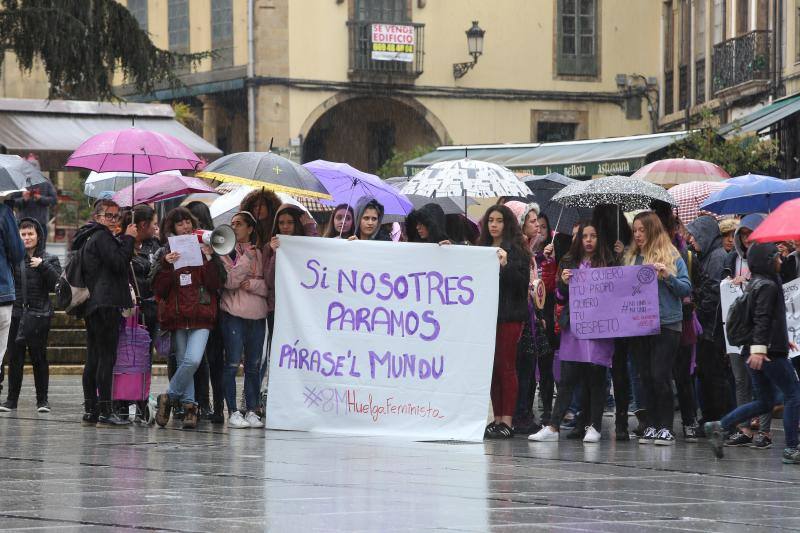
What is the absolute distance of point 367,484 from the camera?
33.7 ft

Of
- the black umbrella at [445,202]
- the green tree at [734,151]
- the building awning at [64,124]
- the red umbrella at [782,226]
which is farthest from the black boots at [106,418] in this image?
the building awning at [64,124]

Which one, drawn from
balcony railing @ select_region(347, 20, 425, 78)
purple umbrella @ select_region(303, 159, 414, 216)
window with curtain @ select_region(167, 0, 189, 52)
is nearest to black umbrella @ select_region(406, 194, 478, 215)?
purple umbrella @ select_region(303, 159, 414, 216)

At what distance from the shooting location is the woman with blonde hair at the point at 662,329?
517 inches

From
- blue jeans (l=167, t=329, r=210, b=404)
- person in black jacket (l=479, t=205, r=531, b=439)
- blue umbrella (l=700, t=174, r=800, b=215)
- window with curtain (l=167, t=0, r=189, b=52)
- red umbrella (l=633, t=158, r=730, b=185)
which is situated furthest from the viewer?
window with curtain (l=167, t=0, r=189, b=52)

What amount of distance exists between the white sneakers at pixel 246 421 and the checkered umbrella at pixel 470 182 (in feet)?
8.30

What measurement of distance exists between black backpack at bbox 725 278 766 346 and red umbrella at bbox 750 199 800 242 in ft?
1.83

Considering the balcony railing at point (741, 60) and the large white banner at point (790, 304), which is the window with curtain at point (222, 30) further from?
the large white banner at point (790, 304)

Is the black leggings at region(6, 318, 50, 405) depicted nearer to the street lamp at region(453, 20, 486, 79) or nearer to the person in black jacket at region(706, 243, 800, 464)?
the person in black jacket at region(706, 243, 800, 464)

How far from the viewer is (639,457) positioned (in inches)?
484

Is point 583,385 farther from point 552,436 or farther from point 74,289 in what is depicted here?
point 74,289

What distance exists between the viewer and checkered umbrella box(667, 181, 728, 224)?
16.9 metres

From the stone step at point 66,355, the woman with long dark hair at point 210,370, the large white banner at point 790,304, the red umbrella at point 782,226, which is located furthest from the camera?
the stone step at point 66,355

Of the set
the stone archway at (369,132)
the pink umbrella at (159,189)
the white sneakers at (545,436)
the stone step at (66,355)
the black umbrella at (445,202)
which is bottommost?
the stone step at (66,355)

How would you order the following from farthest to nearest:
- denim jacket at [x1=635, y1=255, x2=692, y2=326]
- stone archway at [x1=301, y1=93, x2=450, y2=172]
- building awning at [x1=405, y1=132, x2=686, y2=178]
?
stone archway at [x1=301, y1=93, x2=450, y2=172]
building awning at [x1=405, y1=132, x2=686, y2=178]
denim jacket at [x1=635, y1=255, x2=692, y2=326]
